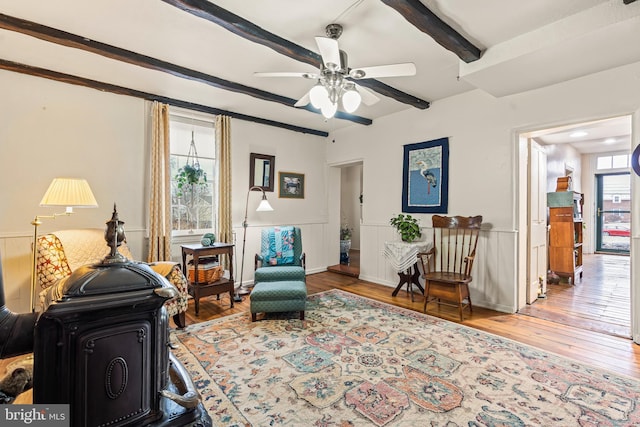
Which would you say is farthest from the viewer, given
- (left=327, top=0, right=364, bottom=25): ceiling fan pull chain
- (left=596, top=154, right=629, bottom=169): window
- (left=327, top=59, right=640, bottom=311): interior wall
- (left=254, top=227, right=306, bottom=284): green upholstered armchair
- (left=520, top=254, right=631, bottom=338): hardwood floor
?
(left=596, top=154, right=629, bottom=169): window

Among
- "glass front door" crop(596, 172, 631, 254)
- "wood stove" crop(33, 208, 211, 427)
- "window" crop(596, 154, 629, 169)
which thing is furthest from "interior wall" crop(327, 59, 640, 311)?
"glass front door" crop(596, 172, 631, 254)

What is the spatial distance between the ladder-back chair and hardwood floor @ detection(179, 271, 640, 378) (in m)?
0.20

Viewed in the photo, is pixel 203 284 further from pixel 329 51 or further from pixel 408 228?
pixel 329 51

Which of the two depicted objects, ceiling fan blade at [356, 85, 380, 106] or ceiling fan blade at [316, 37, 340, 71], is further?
ceiling fan blade at [356, 85, 380, 106]

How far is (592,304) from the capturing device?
147 inches

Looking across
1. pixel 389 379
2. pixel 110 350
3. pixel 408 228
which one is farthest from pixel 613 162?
Result: pixel 110 350

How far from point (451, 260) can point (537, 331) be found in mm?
1254

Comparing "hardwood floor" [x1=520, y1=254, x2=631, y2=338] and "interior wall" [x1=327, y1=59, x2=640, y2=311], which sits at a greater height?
"interior wall" [x1=327, y1=59, x2=640, y2=311]

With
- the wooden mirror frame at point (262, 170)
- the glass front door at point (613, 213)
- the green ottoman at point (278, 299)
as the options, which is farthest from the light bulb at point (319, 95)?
the glass front door at point (613, 213)

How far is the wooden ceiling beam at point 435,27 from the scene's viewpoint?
203 centimetres

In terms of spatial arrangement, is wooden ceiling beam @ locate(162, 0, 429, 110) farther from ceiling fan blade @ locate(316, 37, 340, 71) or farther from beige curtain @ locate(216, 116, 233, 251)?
beige curtain @ locate(216, 116, 233, 251)

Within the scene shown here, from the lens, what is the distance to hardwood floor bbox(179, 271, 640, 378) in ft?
8.01

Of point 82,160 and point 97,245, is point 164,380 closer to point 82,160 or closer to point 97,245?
point 97,245

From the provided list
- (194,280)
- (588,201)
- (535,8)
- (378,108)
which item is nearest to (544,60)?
(535,8)
